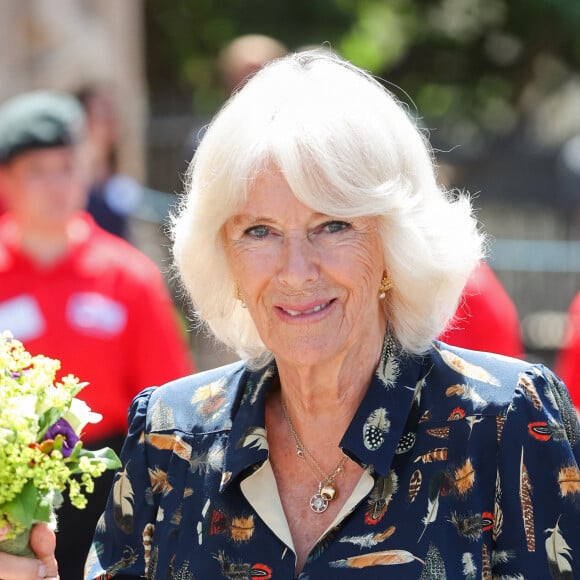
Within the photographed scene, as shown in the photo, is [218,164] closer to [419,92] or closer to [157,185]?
[157,185]

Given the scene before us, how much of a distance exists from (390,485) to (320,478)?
20cm

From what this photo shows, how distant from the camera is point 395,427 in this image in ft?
8.55

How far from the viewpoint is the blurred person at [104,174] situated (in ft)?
21.9

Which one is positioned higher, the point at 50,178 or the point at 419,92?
the point at 419,92

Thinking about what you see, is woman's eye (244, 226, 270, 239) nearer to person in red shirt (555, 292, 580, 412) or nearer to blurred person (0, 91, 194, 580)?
blurred person (0, 91, 194, 580)

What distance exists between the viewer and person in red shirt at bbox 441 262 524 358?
4.73m

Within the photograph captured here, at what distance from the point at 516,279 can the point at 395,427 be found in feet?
32.8

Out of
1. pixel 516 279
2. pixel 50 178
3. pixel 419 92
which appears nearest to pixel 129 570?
pixel 50 178

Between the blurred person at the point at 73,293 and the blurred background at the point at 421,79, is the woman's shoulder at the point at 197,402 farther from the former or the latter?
the blurred background at the point at 421,79

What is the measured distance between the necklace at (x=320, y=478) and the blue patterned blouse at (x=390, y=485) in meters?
0.08

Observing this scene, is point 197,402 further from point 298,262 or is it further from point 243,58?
point 243,58

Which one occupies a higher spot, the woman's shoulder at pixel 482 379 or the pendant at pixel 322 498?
the woman's shoulder at pixel 482 379

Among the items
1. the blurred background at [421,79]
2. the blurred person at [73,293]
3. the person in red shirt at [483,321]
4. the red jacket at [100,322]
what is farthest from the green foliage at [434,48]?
the person in red shirt at [483,321]

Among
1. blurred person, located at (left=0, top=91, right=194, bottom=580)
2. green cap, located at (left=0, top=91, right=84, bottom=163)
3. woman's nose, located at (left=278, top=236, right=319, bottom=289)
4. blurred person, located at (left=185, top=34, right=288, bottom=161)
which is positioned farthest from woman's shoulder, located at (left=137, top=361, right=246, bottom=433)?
blurred person, located at (left=185, top=34, right=288, bottom=161)
